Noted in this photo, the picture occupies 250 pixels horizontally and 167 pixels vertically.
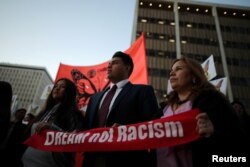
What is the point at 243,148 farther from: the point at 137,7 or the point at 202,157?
the point at 137,7

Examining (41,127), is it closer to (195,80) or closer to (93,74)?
(195,80)

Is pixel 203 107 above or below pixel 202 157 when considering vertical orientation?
above

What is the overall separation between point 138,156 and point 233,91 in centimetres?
2941

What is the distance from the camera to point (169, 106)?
2355 millimetres

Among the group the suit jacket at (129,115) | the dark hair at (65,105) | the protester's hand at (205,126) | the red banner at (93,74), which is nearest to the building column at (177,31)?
the red banner at (93,74)

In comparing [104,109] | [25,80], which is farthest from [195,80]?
[25,80]

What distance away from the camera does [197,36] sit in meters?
32.2

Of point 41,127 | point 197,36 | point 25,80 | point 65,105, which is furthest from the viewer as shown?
point 25,80

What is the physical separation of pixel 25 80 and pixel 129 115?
15330cm

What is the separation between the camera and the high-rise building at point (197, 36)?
1129 inches

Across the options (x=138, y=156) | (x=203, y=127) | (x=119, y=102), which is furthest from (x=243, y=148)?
(x=119, y=102)

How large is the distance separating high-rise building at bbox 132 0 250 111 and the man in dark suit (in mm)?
24342

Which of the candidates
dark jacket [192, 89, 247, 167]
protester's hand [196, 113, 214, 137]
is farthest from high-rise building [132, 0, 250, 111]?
protester's hand [196, 113, 214, 137]

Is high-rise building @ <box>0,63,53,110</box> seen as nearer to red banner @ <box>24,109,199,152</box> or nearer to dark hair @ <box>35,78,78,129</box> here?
dark hair @ <box>35,78,78,129</box>
